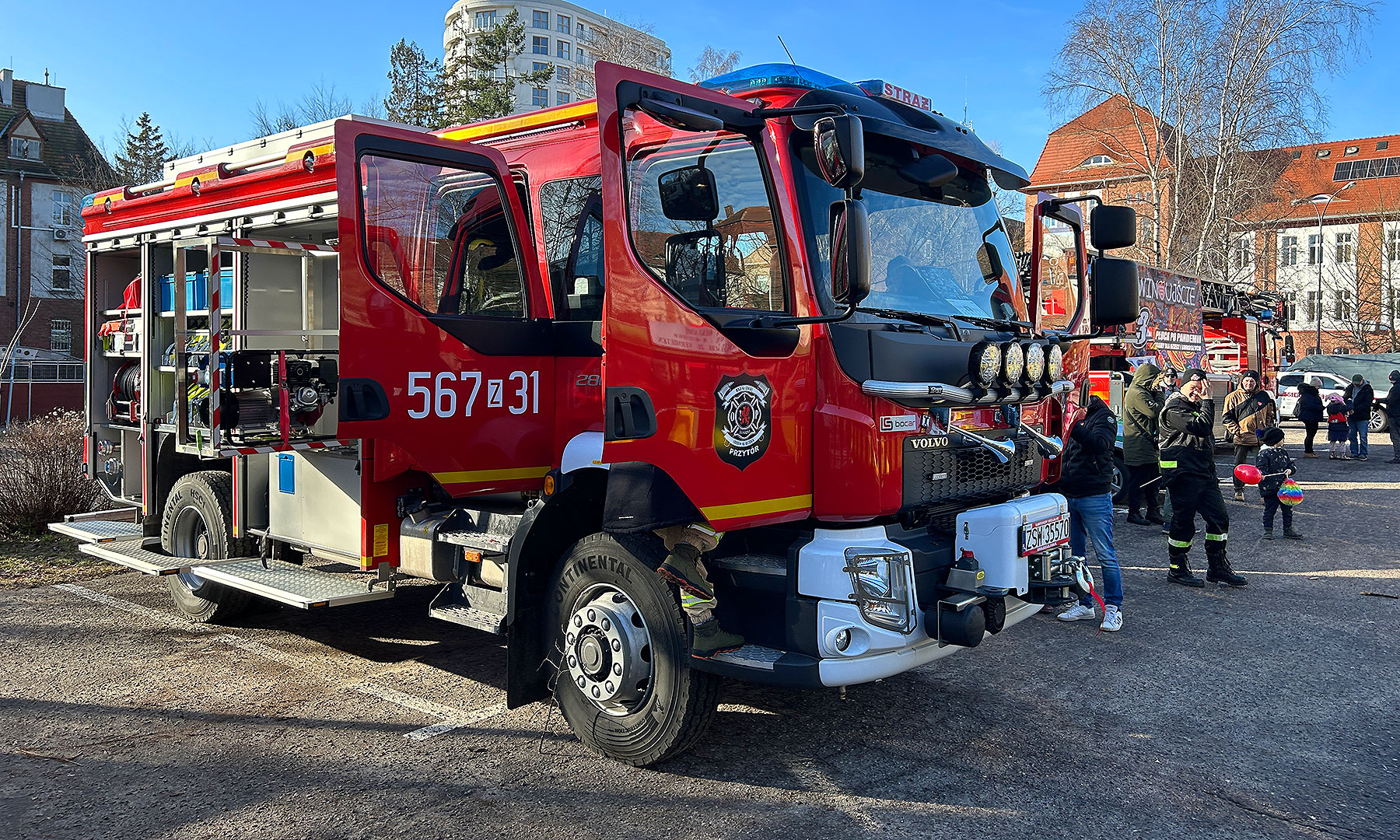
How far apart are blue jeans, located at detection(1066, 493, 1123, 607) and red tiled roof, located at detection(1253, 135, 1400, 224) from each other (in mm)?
50470

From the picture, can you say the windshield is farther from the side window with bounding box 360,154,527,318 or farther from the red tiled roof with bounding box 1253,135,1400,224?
the red tiled roof with bounding box 1253,135,1400,224

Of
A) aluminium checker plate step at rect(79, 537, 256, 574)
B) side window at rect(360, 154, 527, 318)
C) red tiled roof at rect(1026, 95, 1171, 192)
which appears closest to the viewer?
side window at rect(360, 154, 527, 318)

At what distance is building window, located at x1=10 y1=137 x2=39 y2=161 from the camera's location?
4109cm

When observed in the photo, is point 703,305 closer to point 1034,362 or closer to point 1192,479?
point 1034,362

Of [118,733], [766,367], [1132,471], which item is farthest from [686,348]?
[1132,471]

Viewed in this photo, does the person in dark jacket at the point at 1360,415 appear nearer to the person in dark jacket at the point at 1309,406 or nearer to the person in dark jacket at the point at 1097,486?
the person in dark jacket at the point at 1309,406

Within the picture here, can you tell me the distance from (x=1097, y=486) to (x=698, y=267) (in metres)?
4.16

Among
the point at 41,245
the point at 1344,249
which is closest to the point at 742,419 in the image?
the point at 41,245

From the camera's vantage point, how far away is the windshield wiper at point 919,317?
432 cm

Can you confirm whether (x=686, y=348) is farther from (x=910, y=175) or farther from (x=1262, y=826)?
(x=1262, y=826)

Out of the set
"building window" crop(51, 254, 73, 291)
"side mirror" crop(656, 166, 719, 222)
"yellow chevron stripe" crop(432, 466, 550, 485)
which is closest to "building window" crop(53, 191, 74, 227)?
"building window" crop(51, 254, 73, 291)

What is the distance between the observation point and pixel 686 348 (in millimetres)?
4043

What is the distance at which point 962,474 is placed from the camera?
4.69m

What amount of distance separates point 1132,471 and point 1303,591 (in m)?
3.18
